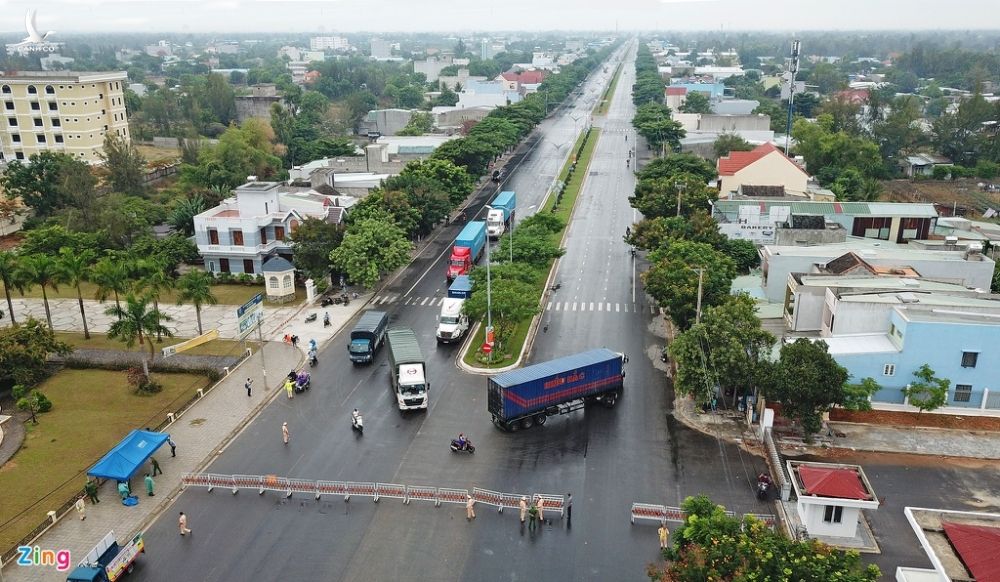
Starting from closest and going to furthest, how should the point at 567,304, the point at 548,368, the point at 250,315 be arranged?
the point at 548,368 < the point at 250,315 < the point at 567,304

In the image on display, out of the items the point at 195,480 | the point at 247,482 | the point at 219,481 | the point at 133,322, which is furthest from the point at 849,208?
the point at 133,322

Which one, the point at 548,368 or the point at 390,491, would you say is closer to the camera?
the point at 390,491

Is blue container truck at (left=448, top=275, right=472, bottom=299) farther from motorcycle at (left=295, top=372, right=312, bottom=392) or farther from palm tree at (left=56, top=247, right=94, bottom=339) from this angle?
Result: palm tree at (left=56, top=247, right=94, bottom=339)

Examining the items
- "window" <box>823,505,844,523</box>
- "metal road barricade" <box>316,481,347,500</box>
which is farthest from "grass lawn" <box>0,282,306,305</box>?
"window" <box>823,505,844,523</box>

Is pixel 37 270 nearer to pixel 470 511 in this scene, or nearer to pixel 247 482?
pixel 247 482

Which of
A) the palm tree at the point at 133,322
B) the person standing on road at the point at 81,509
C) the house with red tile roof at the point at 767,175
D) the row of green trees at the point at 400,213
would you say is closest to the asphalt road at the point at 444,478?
the person standing on road at the point at 81,509

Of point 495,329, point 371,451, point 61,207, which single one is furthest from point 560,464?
point 61,207

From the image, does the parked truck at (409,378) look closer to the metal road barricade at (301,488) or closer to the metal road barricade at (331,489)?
the metal road barricade at (331,489)
